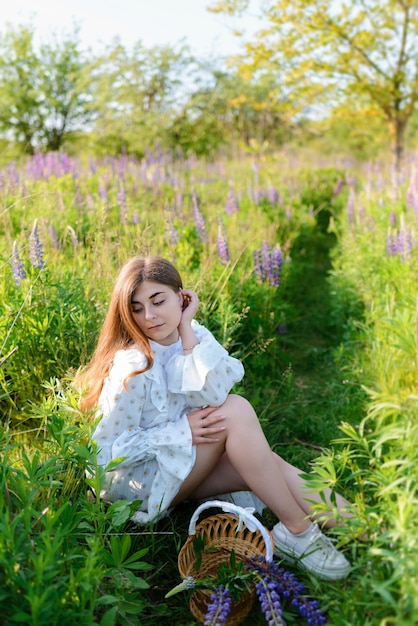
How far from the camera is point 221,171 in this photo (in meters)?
9.53

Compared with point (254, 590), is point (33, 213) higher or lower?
higher

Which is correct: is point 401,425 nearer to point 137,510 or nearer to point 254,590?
point 254,590

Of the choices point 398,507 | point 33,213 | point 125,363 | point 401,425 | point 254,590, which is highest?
point 33,213

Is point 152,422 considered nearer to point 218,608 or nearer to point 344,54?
point 218,608

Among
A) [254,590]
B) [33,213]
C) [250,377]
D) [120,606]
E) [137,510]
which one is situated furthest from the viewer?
[33,213]

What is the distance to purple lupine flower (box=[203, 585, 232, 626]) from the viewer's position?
Answer: 1932 millimetres

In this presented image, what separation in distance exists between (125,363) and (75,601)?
0.97 metres

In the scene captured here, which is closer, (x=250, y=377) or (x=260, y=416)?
(x=260, y=416)

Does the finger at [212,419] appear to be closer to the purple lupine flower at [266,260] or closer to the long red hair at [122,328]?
the long red hair at [122,328]

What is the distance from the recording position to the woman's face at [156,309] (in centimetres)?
258

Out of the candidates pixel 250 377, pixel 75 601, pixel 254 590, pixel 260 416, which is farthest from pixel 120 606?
pixel 250 377

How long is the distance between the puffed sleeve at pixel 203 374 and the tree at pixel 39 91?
17.8 meters

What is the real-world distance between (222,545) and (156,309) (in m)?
1.02

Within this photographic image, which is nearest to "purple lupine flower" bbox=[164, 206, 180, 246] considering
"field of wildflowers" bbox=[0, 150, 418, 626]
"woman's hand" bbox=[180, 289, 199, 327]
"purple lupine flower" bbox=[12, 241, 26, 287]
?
"field of wildflowers" bbox=[0, 150, 418, 626]
